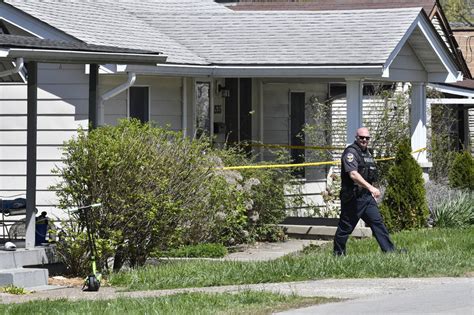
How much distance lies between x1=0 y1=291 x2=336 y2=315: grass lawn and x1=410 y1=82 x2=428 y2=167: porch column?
35.6 feet

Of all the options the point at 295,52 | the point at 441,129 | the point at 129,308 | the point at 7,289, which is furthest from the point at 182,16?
the point at 129,308

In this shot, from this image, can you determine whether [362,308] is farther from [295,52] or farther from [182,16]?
[182,16]

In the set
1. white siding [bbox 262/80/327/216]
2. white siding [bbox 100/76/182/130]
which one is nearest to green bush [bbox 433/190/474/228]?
white siding [bbox 262/80/327/216]

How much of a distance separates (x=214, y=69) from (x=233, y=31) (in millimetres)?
1867

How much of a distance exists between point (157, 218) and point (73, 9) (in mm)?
5898

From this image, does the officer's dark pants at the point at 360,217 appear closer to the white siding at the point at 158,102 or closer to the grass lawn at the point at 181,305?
the grass lawn at the point at 181,305

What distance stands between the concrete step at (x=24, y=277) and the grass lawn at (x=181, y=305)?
1.70 m

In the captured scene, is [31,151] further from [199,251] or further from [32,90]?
[199,251]

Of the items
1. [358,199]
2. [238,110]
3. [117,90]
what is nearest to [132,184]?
[358,199]

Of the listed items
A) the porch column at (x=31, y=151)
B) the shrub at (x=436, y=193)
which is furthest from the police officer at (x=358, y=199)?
the shrub at (x=436, y=193)

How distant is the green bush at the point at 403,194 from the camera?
63.4 ft

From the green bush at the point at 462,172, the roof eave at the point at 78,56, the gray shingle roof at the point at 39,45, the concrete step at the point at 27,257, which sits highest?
the gray shingle roof at the point at 39,45

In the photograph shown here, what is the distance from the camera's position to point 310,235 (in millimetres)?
19562

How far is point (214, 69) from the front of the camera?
19.6 m
